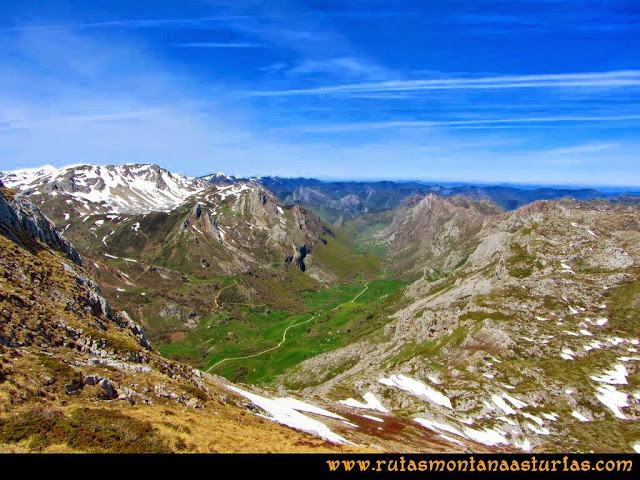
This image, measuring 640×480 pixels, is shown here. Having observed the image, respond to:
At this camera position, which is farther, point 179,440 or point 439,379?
point 439,379

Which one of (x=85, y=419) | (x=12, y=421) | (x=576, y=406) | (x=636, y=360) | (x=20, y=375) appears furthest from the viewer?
(x=636, y=360)

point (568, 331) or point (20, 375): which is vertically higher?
point (20, 375)

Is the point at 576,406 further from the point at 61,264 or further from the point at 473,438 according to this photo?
the point at 61,264

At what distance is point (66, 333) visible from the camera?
43688 millimetres

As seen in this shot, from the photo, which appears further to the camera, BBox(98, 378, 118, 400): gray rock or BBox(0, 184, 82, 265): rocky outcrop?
BBox(0, 184, 82, 265): rocky outcrop

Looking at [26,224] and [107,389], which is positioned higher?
[26,224]

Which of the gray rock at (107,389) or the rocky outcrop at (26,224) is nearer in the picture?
the gray rock at (107,389)

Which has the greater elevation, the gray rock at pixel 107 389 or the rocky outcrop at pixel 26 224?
the rocky outcrop at pixel 26 224

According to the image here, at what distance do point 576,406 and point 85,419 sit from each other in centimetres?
13623

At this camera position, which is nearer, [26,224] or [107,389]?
[107,389]

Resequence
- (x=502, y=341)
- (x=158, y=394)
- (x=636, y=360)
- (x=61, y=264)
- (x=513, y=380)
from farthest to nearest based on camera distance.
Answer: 1. (x=502, y=341)
2. (x=636, y=360)
3. (x=513, y=380)
4. (x=61, y=264)
5. (x=158, y=394)

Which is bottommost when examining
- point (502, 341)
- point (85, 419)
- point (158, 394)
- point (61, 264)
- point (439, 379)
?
point (439, 379)

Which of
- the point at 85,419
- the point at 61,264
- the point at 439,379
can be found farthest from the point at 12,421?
the point at 439,379

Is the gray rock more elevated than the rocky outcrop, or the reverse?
the rocky outcrop
